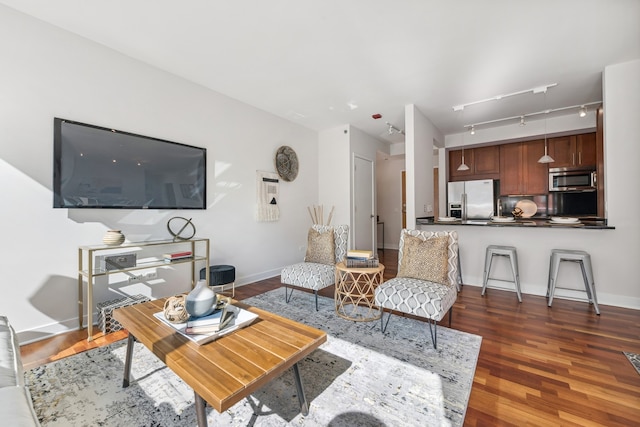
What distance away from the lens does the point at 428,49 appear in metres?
2.62

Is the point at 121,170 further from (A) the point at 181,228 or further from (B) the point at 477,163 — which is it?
(B) the point at 477,163

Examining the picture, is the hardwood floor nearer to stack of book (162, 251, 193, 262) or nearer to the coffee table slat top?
stack of book (162, 251, 193, 262)

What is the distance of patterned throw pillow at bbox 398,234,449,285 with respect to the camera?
7.99 ft

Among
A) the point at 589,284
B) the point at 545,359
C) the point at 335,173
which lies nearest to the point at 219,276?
the point at 335,173

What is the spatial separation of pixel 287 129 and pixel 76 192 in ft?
9.90

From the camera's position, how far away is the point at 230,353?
1214mm

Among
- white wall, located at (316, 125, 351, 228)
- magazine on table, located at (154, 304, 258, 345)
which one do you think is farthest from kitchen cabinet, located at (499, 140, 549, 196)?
magazine on table, located at (154, 304, 258, 345)

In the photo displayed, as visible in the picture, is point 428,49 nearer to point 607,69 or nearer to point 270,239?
point 607,69

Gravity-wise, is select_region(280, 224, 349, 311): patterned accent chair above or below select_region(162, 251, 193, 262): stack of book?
below

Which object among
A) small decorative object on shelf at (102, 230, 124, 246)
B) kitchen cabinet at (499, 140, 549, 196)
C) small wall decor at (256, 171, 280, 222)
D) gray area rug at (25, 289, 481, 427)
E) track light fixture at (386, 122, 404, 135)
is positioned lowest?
gray area rug at (25, 289, 481, 427)

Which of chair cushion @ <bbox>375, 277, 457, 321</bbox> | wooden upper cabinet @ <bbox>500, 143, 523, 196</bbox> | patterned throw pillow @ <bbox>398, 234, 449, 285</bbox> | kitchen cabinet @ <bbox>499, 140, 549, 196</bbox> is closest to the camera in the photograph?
chair cushion @ <bbox>375, 277, 457, 321</bbox>

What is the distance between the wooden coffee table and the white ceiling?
232 cm

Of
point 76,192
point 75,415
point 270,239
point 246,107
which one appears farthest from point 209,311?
point 246,107

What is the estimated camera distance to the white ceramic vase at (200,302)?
56.9 inches
